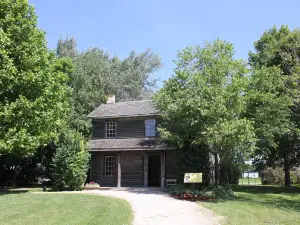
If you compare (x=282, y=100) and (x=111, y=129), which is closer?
(x=282, y=100)

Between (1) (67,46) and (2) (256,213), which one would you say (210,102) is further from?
(1) (67,46)

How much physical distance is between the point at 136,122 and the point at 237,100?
10096mm

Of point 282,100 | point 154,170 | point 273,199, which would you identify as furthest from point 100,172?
point 282,100

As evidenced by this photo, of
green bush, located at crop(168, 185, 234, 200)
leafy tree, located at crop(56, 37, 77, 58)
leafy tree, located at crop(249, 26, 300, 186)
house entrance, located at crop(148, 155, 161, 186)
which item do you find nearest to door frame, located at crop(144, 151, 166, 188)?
house entrance, located at crop(148, 155, 161, 186)

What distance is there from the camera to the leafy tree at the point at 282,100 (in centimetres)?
2078

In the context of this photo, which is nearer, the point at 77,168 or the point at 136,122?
the point at 77,168

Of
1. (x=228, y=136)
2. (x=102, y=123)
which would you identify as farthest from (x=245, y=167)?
(x=102, y=123)

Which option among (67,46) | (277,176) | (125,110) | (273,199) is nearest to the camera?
(273,199)

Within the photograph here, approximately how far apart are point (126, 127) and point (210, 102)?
10098 mm

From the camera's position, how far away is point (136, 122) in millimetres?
26250

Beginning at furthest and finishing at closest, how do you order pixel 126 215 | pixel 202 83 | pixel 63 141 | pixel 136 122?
pixel 136 122
pixel 63 141
pixel 202 83
pixel 126 215

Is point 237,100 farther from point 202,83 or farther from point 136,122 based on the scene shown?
point 136,122

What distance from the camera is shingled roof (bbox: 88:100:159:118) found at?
2617 centimetres

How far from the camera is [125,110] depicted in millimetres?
27594
